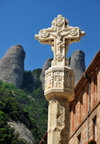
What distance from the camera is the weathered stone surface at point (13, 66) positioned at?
188 m

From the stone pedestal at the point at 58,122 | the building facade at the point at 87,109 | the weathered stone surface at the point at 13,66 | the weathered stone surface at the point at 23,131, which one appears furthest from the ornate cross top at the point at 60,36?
the weathered stone surface at the point at 13,66

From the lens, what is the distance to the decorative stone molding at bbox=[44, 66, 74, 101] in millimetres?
13680

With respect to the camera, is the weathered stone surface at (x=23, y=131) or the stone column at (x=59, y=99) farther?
the weathered stone surface at (x=23, y=131)

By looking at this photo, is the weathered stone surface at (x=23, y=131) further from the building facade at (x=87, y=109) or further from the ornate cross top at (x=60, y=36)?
the ornate cross top at (x=60, y=36)

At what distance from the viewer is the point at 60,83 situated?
13773mm

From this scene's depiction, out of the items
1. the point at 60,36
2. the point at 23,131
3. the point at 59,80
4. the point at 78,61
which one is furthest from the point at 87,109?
the point at 78,61

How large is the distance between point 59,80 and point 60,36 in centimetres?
162

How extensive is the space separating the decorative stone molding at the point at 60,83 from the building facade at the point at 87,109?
64.8 ft

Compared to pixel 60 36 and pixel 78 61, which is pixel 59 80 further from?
pixel 78 61

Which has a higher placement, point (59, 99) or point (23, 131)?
point (23, 131)

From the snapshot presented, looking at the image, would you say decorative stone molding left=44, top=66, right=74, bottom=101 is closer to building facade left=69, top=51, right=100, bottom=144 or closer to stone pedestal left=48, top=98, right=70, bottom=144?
stone pedestal left=48, top=98, right=70, bottom=144

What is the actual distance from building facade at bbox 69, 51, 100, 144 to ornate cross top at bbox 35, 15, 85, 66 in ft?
63.1

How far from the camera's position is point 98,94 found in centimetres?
3556

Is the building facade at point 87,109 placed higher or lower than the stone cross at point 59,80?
higher
